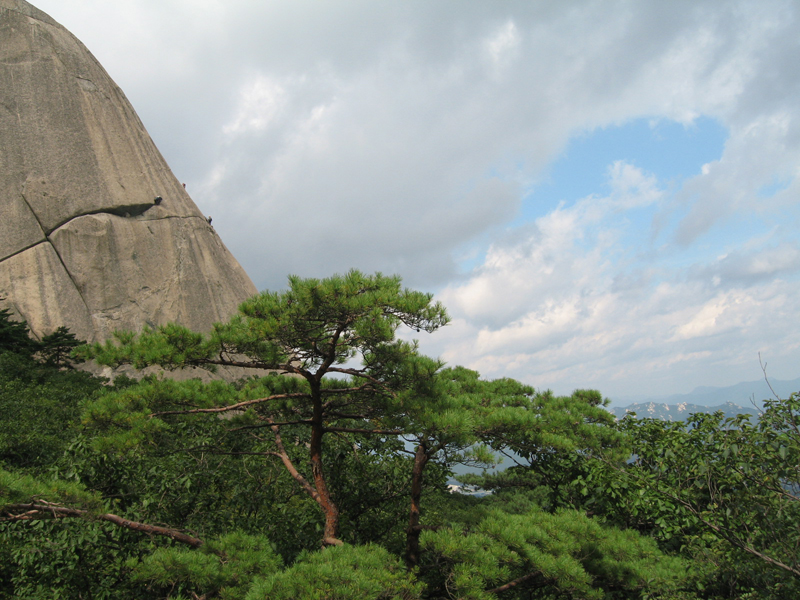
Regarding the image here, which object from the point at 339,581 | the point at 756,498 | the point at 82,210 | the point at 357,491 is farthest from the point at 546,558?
the point at 82,210

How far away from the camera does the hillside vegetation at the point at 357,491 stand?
150 inches

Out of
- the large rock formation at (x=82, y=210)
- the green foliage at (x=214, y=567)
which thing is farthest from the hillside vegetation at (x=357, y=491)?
the large rock formation at (x=82, y=210)

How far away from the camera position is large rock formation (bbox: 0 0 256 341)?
74.9 ft

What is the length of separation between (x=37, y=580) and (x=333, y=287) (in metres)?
4.27

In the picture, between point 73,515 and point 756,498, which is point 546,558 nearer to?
point 756,498

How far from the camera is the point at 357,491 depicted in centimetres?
653

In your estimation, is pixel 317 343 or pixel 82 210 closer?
pixel 317 343

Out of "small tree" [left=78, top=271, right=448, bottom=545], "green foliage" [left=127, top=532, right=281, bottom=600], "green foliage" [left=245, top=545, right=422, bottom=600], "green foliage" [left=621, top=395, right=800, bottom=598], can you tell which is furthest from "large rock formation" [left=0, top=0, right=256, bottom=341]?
"green foliage" [left=621, top=395, right=800, bottom=598]

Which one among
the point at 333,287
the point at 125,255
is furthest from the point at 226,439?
the point at 125,255

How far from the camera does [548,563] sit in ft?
14.2

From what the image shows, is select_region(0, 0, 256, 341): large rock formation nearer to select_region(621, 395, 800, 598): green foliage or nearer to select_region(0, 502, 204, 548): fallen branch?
select_region(0, 502, 204, 548): fallen branch

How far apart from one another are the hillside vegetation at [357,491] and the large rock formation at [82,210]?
Result: 20722mm

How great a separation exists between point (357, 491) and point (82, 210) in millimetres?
25449

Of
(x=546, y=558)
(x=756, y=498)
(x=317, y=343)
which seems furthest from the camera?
(x=317, y=343)
